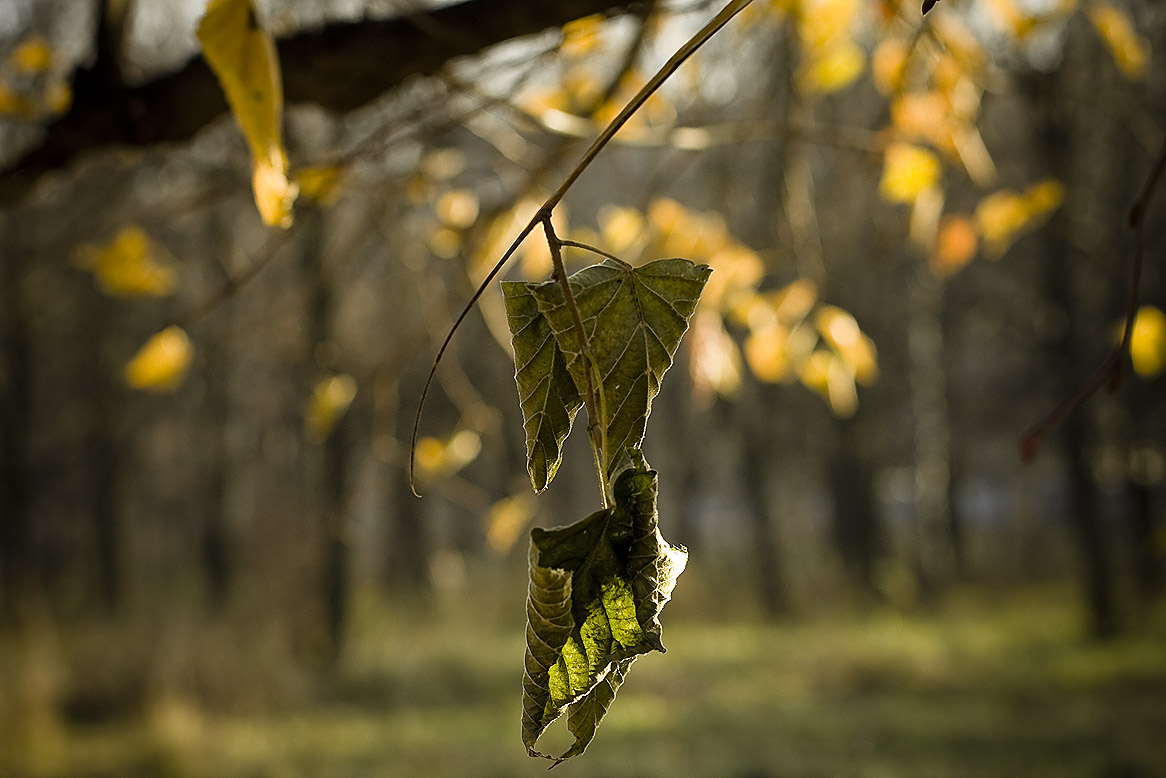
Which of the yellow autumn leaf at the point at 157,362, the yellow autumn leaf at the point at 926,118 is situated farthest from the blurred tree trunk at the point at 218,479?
the yellow autumn leaf at the point at 926,118

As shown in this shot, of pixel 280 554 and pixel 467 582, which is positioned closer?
pixel 280 554

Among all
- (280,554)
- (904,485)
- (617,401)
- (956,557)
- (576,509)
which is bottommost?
(617,401)

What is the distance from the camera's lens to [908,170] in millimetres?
1320

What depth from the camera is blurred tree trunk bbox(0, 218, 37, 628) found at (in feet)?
21.9

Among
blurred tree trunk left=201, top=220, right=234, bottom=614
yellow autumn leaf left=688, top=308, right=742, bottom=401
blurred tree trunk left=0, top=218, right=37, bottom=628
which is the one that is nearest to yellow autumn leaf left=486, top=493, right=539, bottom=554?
yellow autumn leaf left=688, top=308, right=742, bottom=401

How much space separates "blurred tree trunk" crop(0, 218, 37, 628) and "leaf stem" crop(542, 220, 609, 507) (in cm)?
733

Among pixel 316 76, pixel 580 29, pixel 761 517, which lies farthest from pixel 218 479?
pixel 580 29

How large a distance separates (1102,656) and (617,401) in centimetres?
633

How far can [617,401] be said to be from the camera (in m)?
0.36

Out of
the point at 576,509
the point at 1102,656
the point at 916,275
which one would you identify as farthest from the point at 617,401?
the point at 576,509

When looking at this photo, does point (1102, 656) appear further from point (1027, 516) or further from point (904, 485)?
point (904, 485)

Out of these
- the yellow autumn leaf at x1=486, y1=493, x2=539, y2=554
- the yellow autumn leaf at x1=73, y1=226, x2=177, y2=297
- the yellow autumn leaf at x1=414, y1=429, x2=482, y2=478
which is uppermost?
the yellow autumn leaf at x1=73, y1=226, x2=177, y2=297

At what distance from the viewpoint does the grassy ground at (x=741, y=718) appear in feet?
12.7

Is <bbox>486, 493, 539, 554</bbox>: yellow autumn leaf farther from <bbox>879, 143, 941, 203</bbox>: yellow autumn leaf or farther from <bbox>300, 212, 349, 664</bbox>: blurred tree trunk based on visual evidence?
<bbox>300, 212, 349, 664</bbox>: blurred tree trunk
